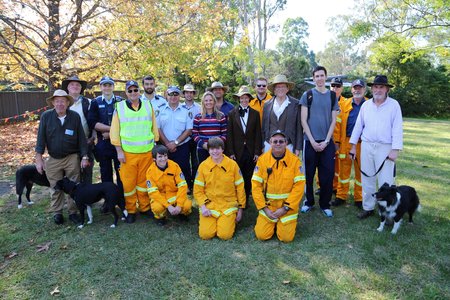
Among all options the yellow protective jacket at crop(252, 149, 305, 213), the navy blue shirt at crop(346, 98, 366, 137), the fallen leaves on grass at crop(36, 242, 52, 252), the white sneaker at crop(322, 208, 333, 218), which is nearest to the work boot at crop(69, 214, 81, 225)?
the fallen leaves on grass at crop(36, 242, 52, 252)

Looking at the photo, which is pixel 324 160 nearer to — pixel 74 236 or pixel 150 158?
pixel 150 158

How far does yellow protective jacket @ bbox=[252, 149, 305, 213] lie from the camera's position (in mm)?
4352

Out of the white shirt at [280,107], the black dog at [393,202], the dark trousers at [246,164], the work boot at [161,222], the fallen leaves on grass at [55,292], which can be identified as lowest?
the fallen leaves on grass at [55,292]

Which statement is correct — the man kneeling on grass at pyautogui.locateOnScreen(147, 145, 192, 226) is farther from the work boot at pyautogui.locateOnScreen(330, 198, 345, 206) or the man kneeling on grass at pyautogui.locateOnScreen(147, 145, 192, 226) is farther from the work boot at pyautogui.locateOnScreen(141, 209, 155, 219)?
the work boot at pyautogui.locateOnScreen(330, 198, 345, 206)

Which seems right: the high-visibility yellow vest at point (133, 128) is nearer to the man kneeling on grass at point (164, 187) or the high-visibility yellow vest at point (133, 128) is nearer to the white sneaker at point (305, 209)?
the man kneeling on grass at point (164, 187)

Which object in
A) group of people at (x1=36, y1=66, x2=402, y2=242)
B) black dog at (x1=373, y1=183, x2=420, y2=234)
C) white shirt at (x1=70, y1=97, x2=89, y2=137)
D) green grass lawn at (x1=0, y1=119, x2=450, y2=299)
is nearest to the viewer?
green grass lawn at (x1=0, y1=119, x2=450, y2=299)

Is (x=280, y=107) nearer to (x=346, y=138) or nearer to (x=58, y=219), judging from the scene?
(x=346, y=138)

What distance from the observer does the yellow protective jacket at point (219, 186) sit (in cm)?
461

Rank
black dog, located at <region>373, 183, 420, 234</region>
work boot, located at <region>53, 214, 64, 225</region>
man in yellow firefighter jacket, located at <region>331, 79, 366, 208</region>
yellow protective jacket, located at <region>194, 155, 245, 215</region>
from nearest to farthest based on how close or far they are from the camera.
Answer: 1. black dog, located at <region>373, 183, 420, 234</region>
2. yellow protective jacket, located at <region>194, 155, 245, 215</region>
3. work boot, located at <region>53, 214, 64, 225</region>
4. man in yellow firefighter jacket, located at <region>331, 79, 366, 208</region>

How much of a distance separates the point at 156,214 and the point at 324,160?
2.68 m

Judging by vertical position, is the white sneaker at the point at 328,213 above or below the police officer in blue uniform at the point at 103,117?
below

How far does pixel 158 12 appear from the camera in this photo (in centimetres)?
1064

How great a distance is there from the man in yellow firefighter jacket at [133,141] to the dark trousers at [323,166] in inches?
95.8

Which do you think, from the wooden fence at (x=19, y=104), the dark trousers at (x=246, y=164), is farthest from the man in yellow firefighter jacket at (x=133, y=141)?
the wooden fence at (x=19, y=104)
